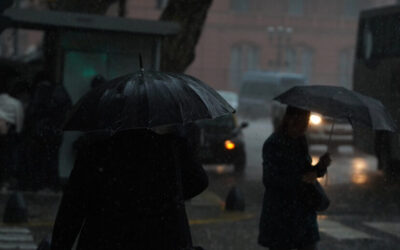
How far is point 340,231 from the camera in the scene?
10031mm

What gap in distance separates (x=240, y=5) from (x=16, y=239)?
57837 mm

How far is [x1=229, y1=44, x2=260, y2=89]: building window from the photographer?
6475cm

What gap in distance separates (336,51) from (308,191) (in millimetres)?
62175

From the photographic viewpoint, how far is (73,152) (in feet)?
42.9

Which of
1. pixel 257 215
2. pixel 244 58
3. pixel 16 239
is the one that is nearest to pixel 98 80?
pixel 257 215

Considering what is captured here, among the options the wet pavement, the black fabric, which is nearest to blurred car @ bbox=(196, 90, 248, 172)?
the wet pavement

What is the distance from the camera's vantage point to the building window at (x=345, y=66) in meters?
66.4

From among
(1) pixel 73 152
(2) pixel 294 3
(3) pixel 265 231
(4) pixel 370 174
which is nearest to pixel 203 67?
(2) pixel 294 3

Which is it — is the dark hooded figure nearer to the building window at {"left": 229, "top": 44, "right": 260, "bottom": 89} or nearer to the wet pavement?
the wet pavement

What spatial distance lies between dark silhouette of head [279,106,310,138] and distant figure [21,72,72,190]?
23.6 feet

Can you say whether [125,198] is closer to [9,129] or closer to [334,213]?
[334,213]

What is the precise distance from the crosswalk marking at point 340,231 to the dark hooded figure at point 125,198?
605 cm

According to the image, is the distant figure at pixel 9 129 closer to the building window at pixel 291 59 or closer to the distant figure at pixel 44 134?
the distant figure at pixel 44 134

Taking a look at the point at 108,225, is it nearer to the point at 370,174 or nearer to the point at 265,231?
the point at 265,231
